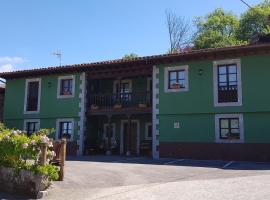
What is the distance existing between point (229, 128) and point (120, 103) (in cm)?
653

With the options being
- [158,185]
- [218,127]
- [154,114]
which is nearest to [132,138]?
[154,114]

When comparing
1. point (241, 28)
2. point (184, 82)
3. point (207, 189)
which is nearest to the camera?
point (207, 189)

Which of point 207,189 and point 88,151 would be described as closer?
point 207,189

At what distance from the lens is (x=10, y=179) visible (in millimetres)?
10273

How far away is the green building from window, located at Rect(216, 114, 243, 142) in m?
0.05

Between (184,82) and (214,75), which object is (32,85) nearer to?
(184,82)

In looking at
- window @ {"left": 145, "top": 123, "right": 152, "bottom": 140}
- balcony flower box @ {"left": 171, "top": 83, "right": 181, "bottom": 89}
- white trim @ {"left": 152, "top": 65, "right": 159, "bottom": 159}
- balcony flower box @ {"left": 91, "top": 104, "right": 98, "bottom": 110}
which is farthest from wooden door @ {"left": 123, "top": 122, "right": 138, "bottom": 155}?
balcony flower box @ {"left": 171, "top": 83, "right": 181, "bottom": 89}

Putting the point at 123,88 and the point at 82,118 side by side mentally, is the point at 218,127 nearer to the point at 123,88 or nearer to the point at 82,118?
the point at 123,88

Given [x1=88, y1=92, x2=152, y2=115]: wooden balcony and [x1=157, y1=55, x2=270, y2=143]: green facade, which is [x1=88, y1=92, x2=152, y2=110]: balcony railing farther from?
[x1=157, y1=55, x2=270, y2=143]: green facade

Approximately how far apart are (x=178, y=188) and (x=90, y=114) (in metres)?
13.6

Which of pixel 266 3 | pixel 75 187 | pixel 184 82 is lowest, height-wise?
pixel 75 187

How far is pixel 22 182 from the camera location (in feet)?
32.6

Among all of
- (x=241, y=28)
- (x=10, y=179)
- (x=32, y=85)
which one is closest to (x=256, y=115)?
(x=10, y=179)

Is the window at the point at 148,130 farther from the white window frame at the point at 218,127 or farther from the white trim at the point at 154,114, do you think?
the white window frame at the point at 218,127
